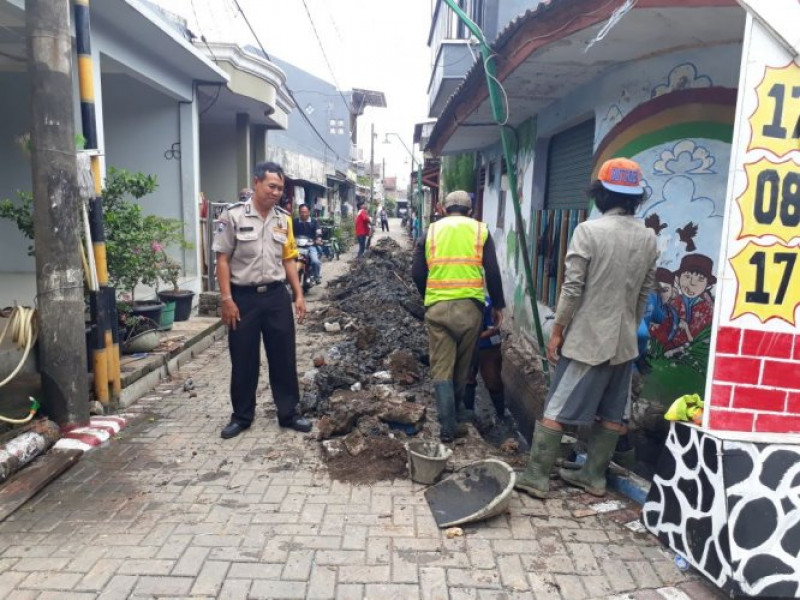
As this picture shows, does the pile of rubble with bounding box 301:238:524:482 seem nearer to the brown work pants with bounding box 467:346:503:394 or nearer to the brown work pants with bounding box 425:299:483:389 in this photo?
the brown work pants with bounding box 425:299:483:389

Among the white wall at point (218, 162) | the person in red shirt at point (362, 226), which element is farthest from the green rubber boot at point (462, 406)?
the person in red shirt at point (362, 226)

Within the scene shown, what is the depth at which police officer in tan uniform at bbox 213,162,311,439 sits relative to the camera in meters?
4.19

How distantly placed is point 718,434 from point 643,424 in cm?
202

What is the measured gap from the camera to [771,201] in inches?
103

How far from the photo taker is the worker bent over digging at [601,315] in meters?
3.21

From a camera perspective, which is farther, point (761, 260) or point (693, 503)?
point (693, 503)

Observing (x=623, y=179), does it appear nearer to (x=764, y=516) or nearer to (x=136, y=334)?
(x=764, y=516)

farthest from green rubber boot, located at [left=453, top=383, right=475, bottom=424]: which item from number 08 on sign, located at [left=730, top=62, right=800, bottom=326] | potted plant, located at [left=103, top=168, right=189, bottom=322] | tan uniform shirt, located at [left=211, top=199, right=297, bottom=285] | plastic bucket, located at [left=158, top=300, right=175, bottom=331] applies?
plastic bucket, located at [left=158, top=300, right=175, bottom=331]

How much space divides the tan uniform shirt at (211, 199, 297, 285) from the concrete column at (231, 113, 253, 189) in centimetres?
929

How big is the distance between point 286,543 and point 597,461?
1.94 metres

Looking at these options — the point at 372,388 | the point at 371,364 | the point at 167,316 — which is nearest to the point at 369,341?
the point at 371,364

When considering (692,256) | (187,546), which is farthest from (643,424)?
(187,546)

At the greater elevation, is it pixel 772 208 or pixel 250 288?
pixel 772 208

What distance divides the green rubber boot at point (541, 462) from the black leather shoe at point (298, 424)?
1769 mm
